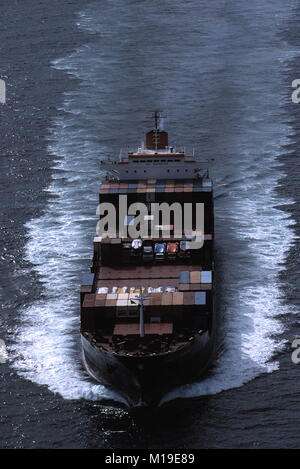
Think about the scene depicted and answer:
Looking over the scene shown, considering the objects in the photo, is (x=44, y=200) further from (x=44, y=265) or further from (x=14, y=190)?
(x=44, y=265)

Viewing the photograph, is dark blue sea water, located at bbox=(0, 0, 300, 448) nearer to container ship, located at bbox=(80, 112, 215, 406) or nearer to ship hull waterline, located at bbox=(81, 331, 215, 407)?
ship hull waterline, located at bbox=(81, 331, 215, 407)

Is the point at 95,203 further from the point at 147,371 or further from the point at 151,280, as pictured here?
the point at 147,371

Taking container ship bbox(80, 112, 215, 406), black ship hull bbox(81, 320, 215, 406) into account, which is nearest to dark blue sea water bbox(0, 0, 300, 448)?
black ship hull bbox(81, 320, 215, 406)

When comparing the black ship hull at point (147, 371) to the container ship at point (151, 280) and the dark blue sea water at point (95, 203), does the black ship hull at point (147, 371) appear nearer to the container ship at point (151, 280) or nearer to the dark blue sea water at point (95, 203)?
the container ship at point (151, 280)
